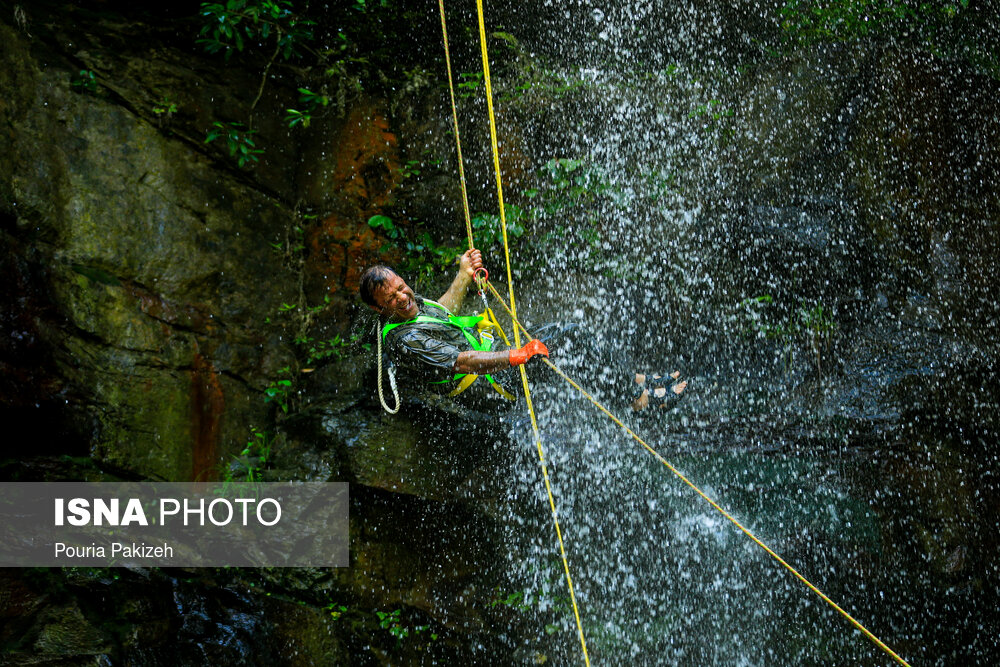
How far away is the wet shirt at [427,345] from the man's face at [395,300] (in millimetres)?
70

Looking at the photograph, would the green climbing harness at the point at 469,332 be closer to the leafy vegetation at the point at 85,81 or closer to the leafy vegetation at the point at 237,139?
the leafy vegetation at the point at 237,139

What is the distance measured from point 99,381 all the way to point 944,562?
572cm

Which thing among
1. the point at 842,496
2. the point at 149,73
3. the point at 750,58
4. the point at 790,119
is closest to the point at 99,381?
the point at 149,73

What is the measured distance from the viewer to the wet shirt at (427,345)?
12.6 ft

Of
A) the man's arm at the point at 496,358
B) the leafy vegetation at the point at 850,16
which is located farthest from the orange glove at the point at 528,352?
the leafy vegetation at the point at 850,16

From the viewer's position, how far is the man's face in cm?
384

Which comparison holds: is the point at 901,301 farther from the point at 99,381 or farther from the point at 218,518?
the point at 99,381

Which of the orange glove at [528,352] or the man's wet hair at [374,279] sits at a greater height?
the man's wet hair at [374,279]

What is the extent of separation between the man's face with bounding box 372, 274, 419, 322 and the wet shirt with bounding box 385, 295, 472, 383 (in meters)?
0.07

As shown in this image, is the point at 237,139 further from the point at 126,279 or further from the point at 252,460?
the point at 252,460

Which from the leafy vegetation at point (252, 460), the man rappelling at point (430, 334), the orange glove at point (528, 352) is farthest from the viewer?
the leafy vegetation at point (252, 460)

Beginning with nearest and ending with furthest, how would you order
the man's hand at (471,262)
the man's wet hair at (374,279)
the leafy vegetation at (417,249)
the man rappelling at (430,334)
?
the man rappelling at (430,334)
the man's wet hair at (374,279)
the man's hand at (471,262)
the leafy vegetation at (417,249)

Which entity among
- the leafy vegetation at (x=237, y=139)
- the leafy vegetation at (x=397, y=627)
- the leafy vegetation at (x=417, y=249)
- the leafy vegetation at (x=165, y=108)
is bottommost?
the leafy vegetation at (x=397, y=627)

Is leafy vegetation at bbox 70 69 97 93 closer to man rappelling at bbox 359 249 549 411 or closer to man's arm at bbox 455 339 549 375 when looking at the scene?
man rappelling at bbox 359 249 549 411
